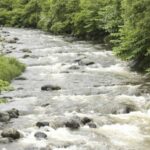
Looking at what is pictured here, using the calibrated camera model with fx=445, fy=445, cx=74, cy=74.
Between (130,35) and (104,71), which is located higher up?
(130,35)

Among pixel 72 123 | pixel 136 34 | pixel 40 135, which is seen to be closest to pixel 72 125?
pixel 72 123

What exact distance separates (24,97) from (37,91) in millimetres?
1335

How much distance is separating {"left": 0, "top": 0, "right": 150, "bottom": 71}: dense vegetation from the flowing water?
1560mm

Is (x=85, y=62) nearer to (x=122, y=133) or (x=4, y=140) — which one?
(x=122, y=133)

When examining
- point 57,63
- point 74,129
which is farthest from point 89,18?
point 74,129

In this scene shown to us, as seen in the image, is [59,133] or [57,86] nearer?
[59,133]

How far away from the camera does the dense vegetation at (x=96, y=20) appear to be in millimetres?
24625

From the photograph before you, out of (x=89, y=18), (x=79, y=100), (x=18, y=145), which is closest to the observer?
(x=18, y=145)

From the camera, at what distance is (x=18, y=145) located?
1391 centimetres

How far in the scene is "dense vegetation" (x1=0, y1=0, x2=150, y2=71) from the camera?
80.8 feet

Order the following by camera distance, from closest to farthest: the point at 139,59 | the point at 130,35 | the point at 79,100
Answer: the point at 79,100 → the point at 130,35 → the point at 139,59

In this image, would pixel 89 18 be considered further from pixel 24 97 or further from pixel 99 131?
pixel 99 131

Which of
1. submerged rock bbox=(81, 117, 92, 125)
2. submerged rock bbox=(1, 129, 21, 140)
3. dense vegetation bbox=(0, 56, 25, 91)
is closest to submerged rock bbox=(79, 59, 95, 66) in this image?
dense vegetation bbox=(0, 56, 25, 91)

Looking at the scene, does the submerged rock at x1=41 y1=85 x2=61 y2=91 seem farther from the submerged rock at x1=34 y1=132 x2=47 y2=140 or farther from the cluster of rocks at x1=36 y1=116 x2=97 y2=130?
the submerged rock at x1=34 y1=132 x2=47 y2=140
